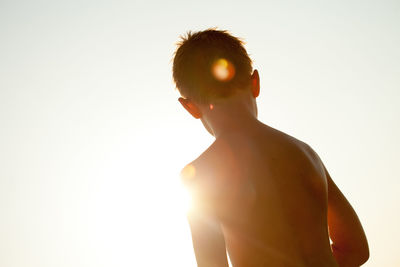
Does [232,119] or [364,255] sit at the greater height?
[232,119]

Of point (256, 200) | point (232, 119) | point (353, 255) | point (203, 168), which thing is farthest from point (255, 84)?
point (353, 255)

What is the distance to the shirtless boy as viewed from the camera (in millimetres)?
1909

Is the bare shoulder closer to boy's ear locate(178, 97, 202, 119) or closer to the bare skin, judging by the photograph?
the bare skin

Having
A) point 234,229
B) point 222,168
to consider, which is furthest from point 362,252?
point 222,168

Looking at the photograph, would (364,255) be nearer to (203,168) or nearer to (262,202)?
(262,202)

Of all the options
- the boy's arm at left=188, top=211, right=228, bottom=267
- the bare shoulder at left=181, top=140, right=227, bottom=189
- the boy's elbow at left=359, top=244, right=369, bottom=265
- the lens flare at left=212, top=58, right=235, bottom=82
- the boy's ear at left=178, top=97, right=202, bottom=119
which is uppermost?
the lens flare at left=212, top=58, right=235, bottom=82

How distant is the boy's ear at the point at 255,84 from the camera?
2514 mm

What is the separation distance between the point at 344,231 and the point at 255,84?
3.75 feet

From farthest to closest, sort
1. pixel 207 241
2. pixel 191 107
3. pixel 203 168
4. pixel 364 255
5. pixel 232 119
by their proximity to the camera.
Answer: pixel 191 107 < pixel 364 255 < pixel 232 119 < pixel 203 168 < pixel 207 241

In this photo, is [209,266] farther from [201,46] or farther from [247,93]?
[201,46]

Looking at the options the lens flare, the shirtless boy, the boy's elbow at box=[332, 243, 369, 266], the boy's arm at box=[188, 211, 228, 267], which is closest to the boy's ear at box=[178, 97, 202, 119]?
the shirtless boy

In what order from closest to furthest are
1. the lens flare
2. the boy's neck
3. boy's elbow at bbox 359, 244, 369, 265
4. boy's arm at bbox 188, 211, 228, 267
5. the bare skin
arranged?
boy's arm at bbox 188, 211, 228, 267
the bare skin
the boy's neck
boy's elbow at bbox 359, 244, 369, 265
the lens flare

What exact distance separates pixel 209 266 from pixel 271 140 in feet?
2.62

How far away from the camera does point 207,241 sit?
6.07 feet
